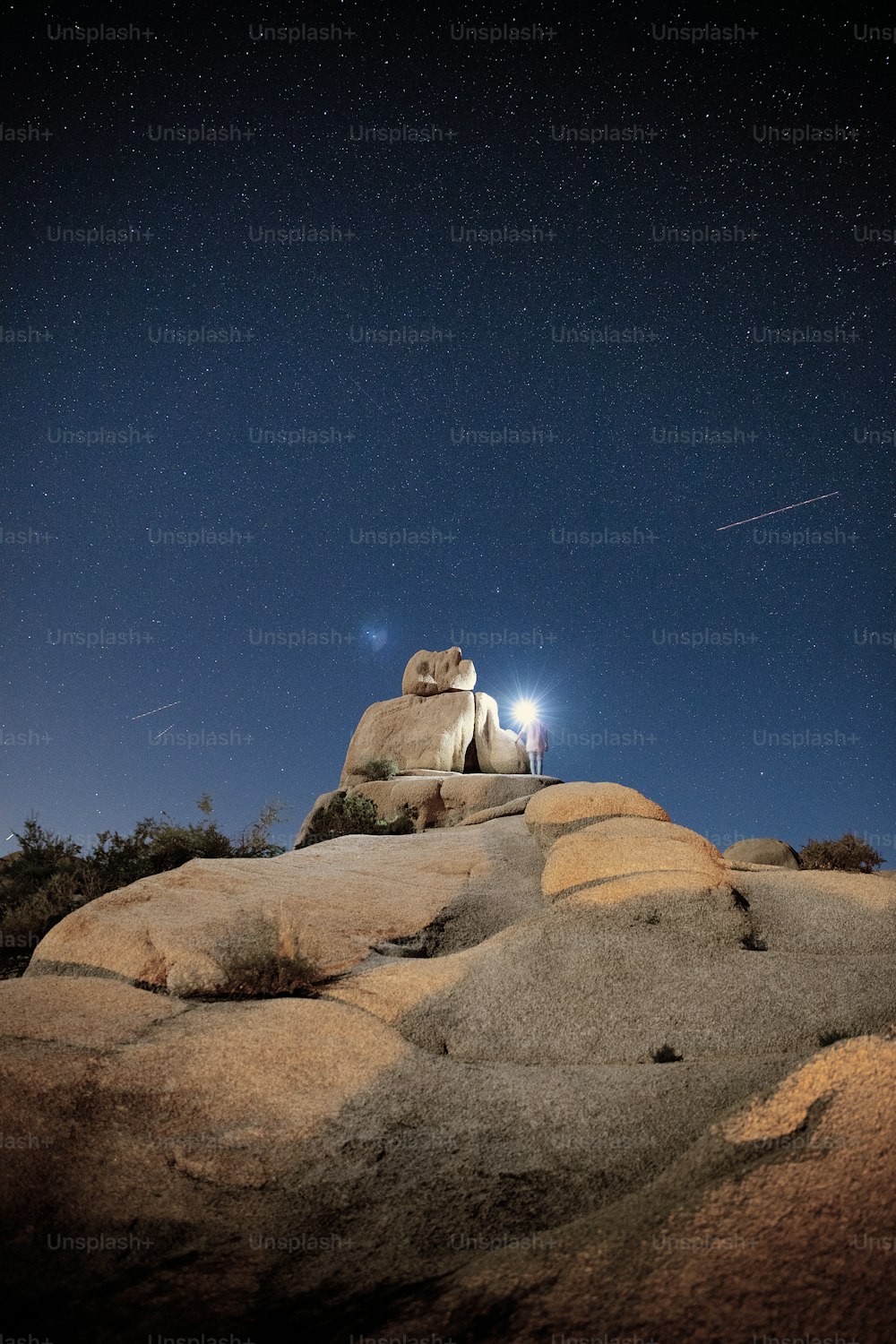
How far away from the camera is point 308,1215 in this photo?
3.64m

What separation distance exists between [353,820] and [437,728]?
8727 mm

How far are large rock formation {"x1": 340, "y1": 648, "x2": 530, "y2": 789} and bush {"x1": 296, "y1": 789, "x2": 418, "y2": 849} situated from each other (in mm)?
4431

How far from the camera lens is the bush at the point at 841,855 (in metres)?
18.0

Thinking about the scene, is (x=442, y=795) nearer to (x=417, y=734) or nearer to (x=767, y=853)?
(x=417, y=734)

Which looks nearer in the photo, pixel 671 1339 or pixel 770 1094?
pixel 671 1339

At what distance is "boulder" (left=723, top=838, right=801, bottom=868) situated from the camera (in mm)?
19312

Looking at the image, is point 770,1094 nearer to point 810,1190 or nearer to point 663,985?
point 810,1190

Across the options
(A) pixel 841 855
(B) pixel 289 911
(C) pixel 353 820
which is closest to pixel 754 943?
(B) pixel 289 911

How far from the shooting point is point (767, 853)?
1966cm

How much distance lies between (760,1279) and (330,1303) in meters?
1.66

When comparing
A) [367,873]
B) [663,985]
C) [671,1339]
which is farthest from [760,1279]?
[367,873]

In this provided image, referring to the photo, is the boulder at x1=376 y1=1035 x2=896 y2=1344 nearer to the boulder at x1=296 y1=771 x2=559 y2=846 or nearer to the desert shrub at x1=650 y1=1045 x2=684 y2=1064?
the desert shrub at x1=650 y1=1045 x2=684 y2=1064

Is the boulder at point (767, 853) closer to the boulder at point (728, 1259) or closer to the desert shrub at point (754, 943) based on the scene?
the desert shrub at point (754, 943)

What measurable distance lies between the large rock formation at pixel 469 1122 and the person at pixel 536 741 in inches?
980
